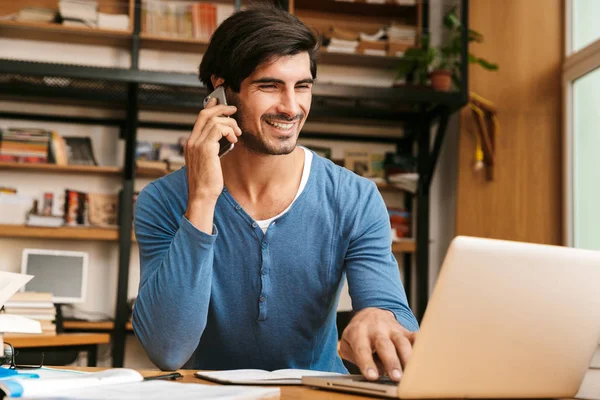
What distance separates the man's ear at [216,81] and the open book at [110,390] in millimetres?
882

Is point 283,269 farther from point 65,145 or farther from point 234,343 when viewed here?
point 65,145

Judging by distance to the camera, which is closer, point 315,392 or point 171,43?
point 315,392

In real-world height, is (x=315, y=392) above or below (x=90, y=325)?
above

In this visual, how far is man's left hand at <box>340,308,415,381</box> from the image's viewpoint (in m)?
1.08

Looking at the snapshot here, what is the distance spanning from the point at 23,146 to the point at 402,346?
3642 millimetres

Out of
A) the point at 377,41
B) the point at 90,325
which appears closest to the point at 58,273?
the point at 90,325

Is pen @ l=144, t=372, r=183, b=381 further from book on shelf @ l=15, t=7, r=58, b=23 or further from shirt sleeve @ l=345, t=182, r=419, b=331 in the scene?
book on shelf @ l=15, t=7, r=58, b=23

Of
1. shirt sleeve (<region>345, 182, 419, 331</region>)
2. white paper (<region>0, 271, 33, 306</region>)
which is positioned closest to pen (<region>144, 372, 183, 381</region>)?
white paper (<region>0, 271, 33, 306</region>)

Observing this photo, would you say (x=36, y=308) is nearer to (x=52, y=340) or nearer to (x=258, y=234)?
(x=52, y=340)

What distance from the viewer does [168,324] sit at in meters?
1.39

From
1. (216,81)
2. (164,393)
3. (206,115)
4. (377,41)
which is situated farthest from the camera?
(377,41)

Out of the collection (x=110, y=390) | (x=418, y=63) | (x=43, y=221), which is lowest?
(x=110, y=390)

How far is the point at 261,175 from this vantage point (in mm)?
1653

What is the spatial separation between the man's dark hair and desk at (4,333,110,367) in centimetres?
219
